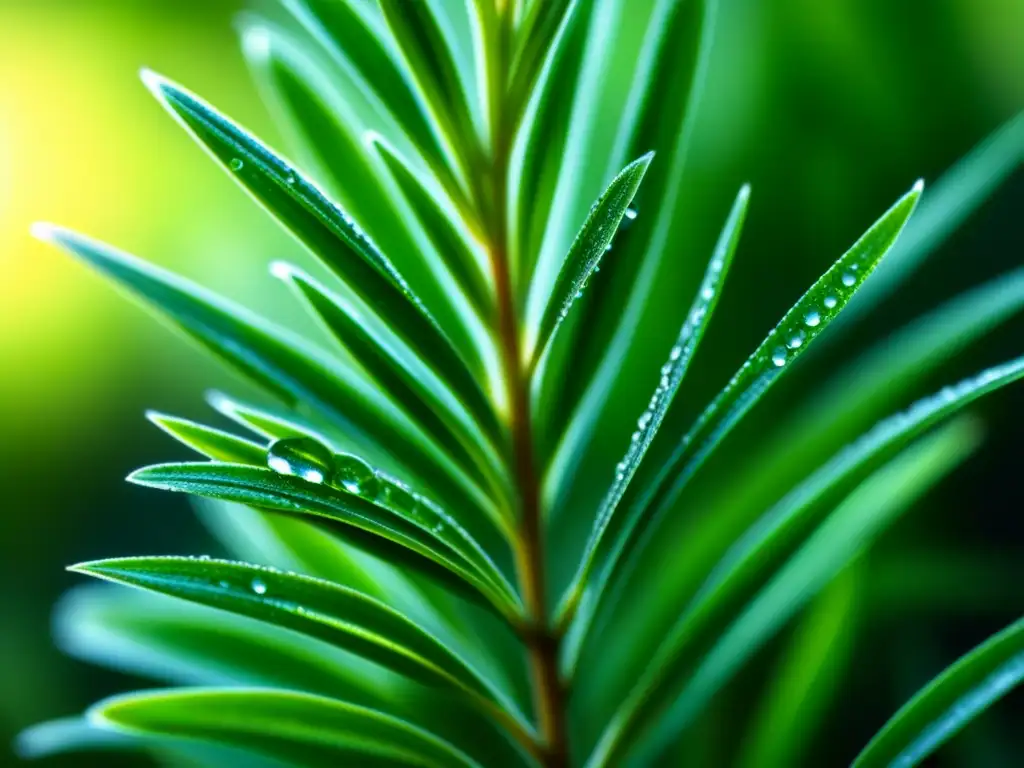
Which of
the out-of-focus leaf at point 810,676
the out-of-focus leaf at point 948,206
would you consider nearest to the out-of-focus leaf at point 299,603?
the out-of-focus leaf at point 810,676

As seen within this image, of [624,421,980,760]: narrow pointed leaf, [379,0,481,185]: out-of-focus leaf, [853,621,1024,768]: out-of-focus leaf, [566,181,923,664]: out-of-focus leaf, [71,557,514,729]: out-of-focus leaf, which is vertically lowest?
[853,621,1024,768]: out-of-focus leaf

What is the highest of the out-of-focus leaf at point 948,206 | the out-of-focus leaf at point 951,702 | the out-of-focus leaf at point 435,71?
the out-of-focus leaf at point 435,71

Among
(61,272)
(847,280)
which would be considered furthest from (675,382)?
(61,272)

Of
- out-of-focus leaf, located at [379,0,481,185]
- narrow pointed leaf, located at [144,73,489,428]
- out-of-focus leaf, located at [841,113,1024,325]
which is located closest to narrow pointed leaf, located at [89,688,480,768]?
narrow pointed leaf, located at [144,73,489,428]

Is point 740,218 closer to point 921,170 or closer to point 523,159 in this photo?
point 523,159

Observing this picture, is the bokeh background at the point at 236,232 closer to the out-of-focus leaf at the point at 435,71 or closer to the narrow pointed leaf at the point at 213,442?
the out-of-focus leaf at the point at 435,71

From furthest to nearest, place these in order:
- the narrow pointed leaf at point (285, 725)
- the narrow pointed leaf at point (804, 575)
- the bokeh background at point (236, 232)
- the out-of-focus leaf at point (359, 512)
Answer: the bokeh background at point (236, 232), the narrow pointed leaf at point (804, 575), the narrow pointed leaf at point (285, 725), the out-of-focus leaf at point (359, 512)

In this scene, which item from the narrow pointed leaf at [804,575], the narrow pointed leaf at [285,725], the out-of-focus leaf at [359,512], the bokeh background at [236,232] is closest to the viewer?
the out-of-focus leaf at [359,512]

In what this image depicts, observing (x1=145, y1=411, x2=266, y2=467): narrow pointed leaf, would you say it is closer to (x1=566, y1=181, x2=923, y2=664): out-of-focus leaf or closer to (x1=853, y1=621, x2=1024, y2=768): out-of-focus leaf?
(x1=566, y1=181, x2=923, y2=664): out-of-focus leaf
